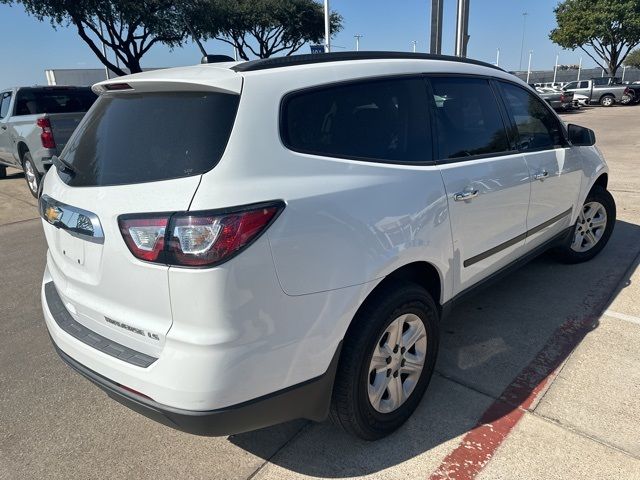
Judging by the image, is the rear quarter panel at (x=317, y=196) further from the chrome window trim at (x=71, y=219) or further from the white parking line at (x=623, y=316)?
the white parking line at (x=623, y=316)

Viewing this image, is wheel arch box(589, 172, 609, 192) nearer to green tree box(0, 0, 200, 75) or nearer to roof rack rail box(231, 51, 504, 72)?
roof rack rail box(231, 51, 504, 72)

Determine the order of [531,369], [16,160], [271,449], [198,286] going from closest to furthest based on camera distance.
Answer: [198,286] < [271,449] < [531,369] < [16,160]

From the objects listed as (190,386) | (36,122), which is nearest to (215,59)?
(190,386)

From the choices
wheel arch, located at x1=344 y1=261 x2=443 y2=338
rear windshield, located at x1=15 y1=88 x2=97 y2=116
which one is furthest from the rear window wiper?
rear windshield, located at x1=15 y1=88 x2=97 y2=116

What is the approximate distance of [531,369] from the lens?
2943 millimetres

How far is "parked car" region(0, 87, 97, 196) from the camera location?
23.3 ft

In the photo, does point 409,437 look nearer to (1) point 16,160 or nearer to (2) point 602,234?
(2) point 602,234

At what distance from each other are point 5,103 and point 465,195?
9390 mm

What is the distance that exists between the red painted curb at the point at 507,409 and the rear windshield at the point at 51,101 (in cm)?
800

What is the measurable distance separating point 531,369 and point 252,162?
2.18 metres

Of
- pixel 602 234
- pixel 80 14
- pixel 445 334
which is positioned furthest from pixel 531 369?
pixel 80 14

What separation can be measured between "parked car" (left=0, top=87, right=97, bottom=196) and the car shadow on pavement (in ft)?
20.7

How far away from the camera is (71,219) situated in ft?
6.79

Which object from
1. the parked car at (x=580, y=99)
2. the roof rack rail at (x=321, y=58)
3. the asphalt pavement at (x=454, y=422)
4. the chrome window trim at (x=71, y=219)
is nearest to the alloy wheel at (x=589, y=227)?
the asphalt pavement at (x=454, y=422)
